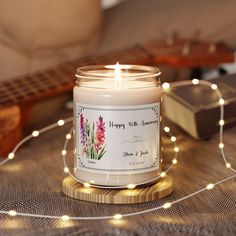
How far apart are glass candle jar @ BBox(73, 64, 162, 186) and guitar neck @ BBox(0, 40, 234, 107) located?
1.19ft

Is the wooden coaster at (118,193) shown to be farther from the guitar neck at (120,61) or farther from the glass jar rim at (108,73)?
the guitar neck at (120,61)

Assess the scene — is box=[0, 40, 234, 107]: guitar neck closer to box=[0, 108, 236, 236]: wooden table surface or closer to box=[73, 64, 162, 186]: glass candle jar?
box=[0, 108, 236, 236]: wooden table surface

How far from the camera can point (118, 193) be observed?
2.10 feet

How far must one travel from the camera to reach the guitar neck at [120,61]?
1033 millimetres

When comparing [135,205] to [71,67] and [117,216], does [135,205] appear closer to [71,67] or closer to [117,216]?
[117,216]

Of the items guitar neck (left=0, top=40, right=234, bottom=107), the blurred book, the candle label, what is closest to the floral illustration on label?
the candle label

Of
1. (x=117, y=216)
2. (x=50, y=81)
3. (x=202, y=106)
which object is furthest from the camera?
(x=50, y=81)

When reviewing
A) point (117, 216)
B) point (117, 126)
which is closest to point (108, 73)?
point (117, 126)

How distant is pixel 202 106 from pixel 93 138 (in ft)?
0.92

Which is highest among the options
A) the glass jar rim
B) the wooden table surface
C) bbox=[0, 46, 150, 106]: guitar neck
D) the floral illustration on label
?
the glass jar rim

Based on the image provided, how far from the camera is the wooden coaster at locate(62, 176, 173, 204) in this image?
635mm

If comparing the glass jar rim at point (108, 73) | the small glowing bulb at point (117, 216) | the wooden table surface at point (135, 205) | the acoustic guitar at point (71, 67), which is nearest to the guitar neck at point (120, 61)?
the acoustic guitar at point (71, 67)

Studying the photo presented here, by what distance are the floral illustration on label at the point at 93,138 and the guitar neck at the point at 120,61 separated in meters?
0.36

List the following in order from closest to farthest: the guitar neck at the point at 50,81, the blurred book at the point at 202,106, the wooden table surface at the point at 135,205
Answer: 1. the wooden table surface at the point at 135,205
2. the blurred book at the point at 202,106
3. the guitar neck at the point at 50,81
